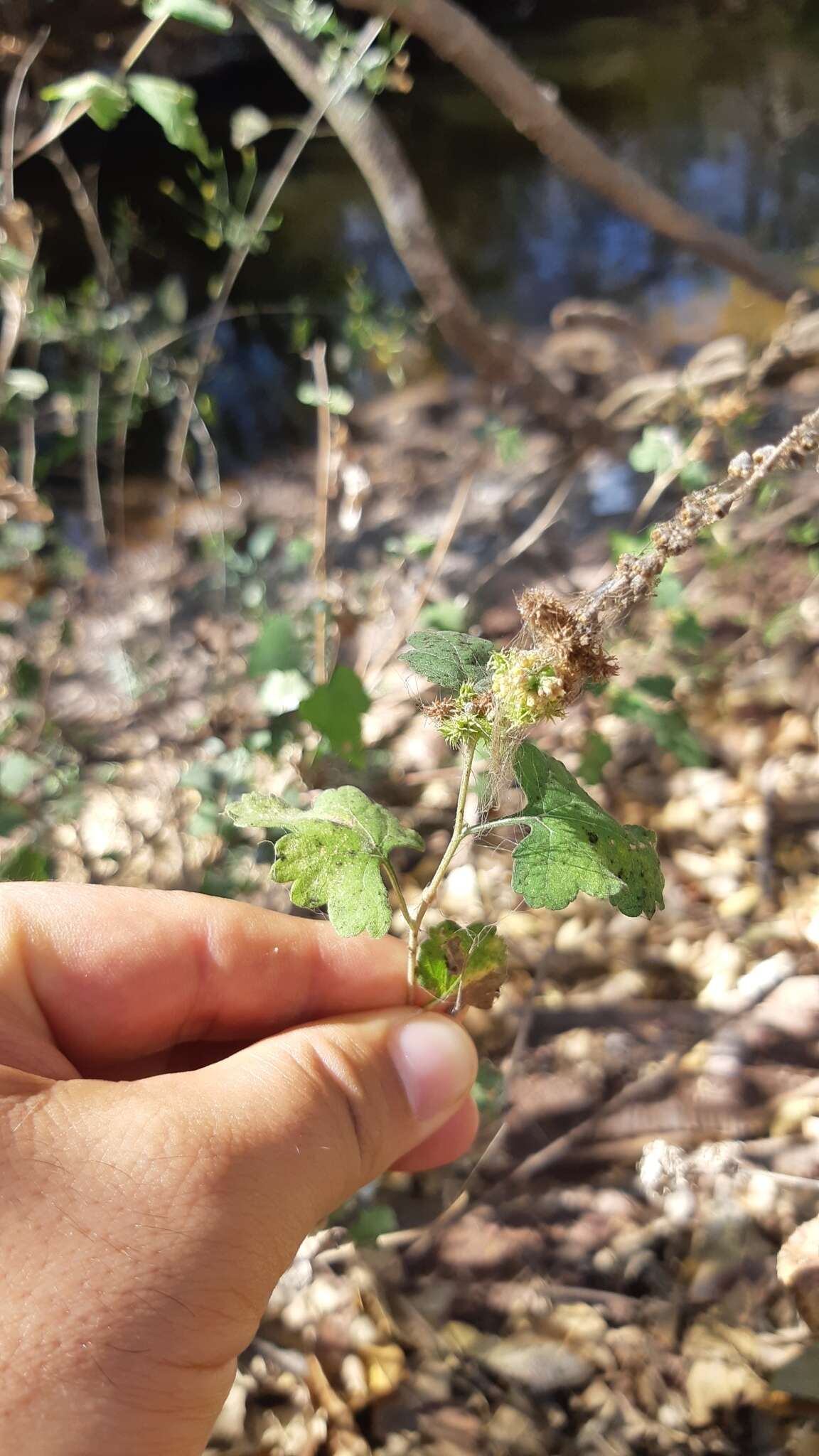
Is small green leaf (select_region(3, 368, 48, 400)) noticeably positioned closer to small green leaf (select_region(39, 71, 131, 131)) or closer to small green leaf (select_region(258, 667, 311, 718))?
small green leaf (select_region(39, 71, 131, 131))

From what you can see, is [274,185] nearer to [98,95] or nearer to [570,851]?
[98,95]

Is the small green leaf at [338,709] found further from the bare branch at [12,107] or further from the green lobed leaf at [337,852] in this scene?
the bare branch at [12,107]

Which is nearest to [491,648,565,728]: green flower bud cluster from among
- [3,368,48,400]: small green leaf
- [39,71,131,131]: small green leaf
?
[39,71,131,131]: small green leaf

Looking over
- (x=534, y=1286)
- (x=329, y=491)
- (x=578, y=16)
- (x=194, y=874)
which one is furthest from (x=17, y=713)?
(x=578, y=16)

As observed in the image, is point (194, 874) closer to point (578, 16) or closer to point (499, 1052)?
point (499, 1052)

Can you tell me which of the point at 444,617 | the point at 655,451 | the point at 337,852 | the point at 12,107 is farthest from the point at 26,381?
the point at 337,852

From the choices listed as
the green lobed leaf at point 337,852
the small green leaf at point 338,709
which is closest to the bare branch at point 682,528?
the green lobed leaf at point 337,852
